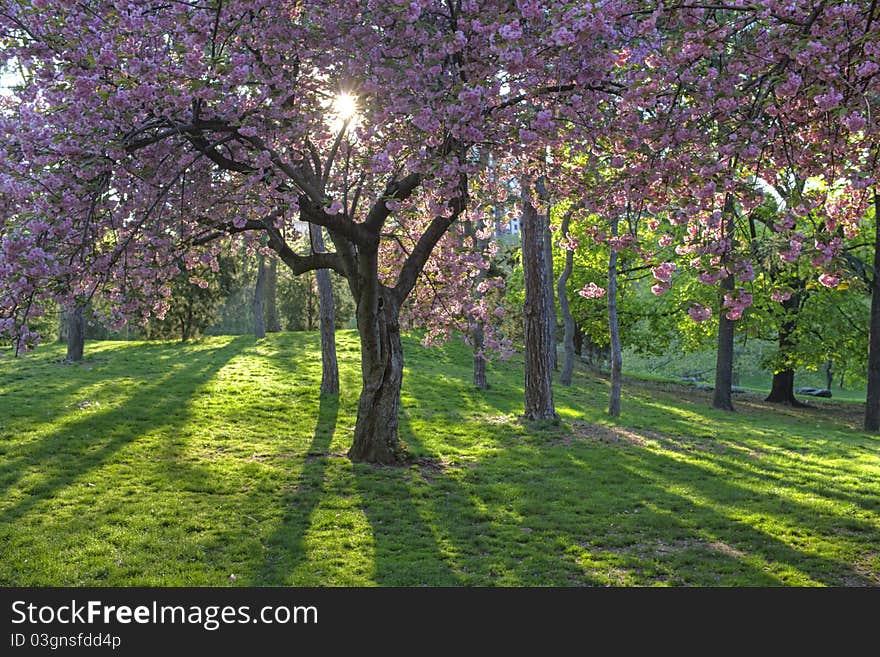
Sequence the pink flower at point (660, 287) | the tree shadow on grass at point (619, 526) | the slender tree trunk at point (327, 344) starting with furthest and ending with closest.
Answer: the slender tree trunk at point (327, 344) < the tree shadow on grass at point (619, 526) < the pink flower at point (660, 287)

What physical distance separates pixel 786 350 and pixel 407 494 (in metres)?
22.0

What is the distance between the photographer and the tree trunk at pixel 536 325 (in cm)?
1769

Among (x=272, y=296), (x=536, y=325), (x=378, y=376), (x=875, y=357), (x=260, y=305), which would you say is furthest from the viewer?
(x=272, y=296)

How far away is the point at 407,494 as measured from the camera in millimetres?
11648

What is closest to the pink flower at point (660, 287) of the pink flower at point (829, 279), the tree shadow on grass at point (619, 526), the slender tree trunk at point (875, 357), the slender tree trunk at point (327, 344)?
the pink flower at point (829, 279)

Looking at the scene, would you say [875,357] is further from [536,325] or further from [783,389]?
[536,325]

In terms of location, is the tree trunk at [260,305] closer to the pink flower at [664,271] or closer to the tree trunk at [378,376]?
the tree trunk at [378,376]

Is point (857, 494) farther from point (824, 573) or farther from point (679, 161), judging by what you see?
point (679, 161)

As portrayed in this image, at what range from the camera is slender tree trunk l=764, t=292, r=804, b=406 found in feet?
92.7

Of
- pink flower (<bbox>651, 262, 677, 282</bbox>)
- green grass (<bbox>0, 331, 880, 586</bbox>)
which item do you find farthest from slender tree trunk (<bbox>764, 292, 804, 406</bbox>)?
Answer: pink flower (<bbox>651, 262, 677, 282</bbox>)

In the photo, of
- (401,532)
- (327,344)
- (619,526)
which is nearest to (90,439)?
(401,532)

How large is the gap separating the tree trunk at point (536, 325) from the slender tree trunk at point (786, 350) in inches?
491

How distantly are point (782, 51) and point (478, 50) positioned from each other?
3675 mm
